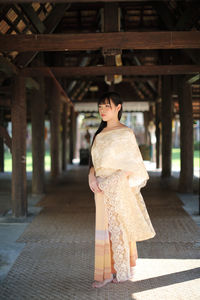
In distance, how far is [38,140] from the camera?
25.2 ft

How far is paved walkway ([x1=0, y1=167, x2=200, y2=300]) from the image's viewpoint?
9.62ft

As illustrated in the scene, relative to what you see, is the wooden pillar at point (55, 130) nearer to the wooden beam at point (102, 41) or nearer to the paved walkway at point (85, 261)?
the paved walkway at point (85, 261)

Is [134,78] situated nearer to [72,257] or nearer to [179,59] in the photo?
[179,59]

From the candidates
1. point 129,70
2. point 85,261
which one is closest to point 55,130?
point 129,70

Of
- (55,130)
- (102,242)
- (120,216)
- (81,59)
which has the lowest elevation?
(102,242)

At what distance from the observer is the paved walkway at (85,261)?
293cm

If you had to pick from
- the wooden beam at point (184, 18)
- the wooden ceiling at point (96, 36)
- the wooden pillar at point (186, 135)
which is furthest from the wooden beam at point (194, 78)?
the wooden beam at point (184, 18)

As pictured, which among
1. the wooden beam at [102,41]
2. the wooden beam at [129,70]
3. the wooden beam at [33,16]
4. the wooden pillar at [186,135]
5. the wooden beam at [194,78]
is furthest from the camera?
→ the wooden pillar at [186,135]

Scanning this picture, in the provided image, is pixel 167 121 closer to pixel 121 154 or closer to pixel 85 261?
pixel 85 261

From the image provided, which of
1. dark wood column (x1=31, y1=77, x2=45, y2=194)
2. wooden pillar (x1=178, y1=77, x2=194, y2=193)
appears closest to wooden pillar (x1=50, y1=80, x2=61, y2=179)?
dark wood column (x1=31, y1=77, x2=45, y2=194)

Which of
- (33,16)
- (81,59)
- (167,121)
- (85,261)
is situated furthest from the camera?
(81,59)

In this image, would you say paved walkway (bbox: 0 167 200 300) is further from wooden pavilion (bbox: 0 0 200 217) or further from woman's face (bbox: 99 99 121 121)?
woman's face (bbox: 99 99 121 121)

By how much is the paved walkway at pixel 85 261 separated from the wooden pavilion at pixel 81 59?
107 cm

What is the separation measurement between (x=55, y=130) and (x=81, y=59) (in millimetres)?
2811
